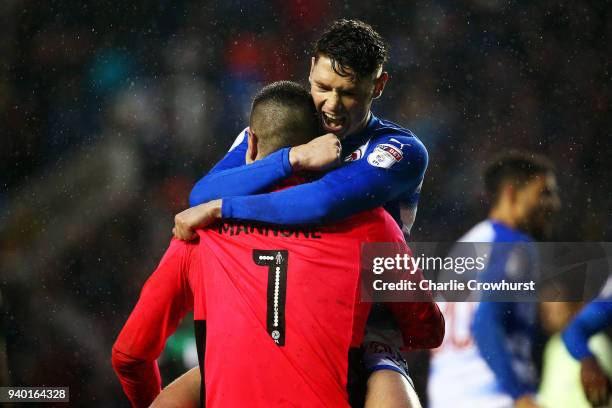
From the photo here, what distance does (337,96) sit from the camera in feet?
4.62

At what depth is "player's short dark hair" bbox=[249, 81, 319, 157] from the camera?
1166mm

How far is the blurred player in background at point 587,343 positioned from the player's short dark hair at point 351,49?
1270 millimetres

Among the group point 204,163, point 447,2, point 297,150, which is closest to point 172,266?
point 297,150

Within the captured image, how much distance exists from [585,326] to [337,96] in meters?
1.39

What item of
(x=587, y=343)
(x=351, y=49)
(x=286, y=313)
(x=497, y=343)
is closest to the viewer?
(x=286, y=313)

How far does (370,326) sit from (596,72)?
141cm

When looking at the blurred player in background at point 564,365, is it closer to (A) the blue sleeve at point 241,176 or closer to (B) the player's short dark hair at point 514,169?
(B) the player's short dark hair at point 514,169

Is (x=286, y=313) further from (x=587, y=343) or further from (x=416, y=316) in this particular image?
(x=587, y=343)

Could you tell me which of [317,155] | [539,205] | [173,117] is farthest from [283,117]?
[539,205]

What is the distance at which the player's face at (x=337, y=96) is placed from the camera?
1.41 meters

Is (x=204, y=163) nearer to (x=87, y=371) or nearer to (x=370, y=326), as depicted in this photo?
(x=87, y=371)

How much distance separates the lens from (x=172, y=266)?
1.22 metres

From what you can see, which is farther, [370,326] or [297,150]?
[370,326]

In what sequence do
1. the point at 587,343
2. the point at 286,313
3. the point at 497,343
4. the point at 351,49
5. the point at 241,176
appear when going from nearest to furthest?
the point at 286,313
the point at 241,176
the point at 351,49
the point at 497,343
the point at 587,343
